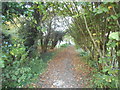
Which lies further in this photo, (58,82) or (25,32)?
(25,32)

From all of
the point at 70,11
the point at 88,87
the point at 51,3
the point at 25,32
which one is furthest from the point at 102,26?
the point at 25,32

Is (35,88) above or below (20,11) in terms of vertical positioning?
below

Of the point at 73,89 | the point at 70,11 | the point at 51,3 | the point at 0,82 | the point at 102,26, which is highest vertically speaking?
the point at 51,3

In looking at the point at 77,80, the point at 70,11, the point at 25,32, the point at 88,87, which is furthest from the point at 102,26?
the point at 25,32

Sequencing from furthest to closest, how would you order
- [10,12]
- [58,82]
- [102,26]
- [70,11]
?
[58,82] < [10,12] < [70,11] < [102,26]

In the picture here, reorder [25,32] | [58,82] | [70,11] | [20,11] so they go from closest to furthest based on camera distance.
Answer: [70,11] → [20,11] → [58,82] → [25,32]

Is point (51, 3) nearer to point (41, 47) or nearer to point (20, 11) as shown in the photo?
point (20, 11)

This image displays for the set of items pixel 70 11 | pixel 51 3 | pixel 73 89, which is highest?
pixel 51 3

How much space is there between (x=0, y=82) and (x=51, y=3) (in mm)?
2515

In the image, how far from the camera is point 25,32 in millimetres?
5129

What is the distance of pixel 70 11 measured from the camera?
2.96 meters

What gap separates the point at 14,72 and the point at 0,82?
59cm

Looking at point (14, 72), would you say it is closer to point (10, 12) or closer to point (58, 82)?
point (58, 82)

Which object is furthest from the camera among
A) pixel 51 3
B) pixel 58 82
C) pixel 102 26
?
pixel 58 82
